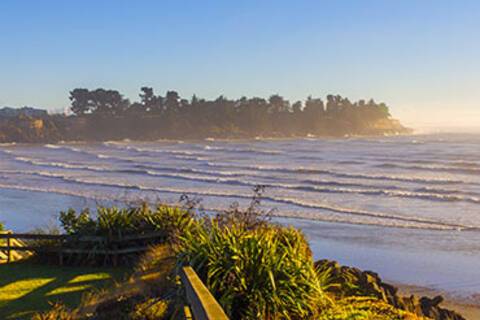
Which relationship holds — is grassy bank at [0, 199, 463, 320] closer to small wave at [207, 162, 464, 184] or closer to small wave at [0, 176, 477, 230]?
small wave at [0, 176, 477, 230]

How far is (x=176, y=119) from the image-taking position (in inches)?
6698

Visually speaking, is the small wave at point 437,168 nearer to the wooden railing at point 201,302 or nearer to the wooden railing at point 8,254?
the wooden railing at point 8,254

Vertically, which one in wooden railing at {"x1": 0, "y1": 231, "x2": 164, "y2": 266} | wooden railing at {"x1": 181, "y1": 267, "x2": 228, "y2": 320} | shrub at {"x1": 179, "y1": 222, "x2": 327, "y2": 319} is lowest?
wooden railing at {"x1": 0, "y1": 231, "x2": 164, "y2": 266}

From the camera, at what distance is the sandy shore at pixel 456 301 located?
12875mm

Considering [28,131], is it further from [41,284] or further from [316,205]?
[41,284]

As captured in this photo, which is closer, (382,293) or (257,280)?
(257,280)

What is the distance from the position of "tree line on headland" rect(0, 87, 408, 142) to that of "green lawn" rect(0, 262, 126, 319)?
13772 centimetres

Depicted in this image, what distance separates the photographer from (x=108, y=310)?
8.66 meters

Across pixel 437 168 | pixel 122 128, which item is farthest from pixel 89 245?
pixel 122 128

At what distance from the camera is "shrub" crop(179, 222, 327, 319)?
6.62m

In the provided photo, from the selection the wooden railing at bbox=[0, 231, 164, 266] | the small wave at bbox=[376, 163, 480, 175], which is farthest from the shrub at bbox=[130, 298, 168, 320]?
the small wave at bbox=[376, 163, 480, 175]

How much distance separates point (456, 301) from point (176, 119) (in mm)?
158747

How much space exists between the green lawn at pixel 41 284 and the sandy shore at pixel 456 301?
280 inches

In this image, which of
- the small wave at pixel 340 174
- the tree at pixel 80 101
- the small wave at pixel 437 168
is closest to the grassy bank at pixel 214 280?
Answer: the small wave at pixel 340 174
